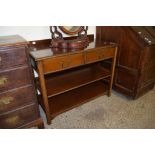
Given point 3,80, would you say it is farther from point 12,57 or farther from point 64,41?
point 64,41

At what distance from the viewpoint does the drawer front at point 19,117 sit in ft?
4.30

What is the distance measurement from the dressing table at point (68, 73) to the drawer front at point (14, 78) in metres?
0.12

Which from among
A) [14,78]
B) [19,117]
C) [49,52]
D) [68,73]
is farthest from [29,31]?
[19,117]

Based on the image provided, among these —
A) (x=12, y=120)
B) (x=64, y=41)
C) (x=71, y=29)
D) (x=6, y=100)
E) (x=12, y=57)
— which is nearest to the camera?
(x=12, y=57)

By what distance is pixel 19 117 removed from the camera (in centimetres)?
139

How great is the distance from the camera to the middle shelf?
65.8 inches

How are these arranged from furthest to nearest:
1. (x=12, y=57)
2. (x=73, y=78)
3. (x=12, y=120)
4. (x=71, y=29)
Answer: (x=73, y=78), (x=71, y=29), (x=12, y=120), (x=12, y=57)

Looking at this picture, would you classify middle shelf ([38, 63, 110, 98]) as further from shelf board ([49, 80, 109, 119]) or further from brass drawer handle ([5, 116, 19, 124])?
brass drawer handle ([5, 116, 19, 124])

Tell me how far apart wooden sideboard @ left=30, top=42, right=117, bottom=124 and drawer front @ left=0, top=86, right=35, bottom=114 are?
0.14 meters

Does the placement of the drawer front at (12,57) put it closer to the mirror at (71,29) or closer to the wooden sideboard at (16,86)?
the wooden sideboard at (16,86)

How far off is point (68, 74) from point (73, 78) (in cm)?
17

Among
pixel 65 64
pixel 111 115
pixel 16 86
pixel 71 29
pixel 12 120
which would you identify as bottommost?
pixel 111 115
